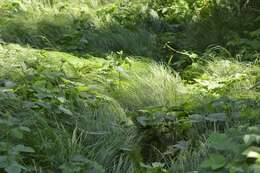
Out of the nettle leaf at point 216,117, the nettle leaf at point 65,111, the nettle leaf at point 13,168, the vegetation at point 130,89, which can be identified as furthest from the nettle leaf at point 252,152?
the nettle leaf at point 65,111

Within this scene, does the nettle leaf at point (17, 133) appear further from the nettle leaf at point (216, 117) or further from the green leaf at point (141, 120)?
the nettle leaf at point (216, 117)

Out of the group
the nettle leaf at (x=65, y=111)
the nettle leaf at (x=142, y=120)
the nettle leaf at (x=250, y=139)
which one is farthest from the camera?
the nettle leaf at (x=142, y=120)

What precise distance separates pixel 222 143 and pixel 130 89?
2228mm

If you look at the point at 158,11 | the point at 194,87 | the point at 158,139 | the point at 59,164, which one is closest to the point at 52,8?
the point at 158,11

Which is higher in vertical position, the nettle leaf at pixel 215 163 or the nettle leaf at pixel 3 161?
the nettle leaf at pixel 3 161

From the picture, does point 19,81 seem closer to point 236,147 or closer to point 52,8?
point 236,147

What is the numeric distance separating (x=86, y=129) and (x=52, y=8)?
4111 mm

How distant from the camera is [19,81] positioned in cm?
398

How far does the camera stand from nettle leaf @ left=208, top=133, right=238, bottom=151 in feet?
7.82

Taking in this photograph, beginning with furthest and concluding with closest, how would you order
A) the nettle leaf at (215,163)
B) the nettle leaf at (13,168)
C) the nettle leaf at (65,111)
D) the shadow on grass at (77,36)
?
the shadow on grass at (77,36) → the nettle leaf at (65,111) → the nettle leaf at (13,168) → the nettle leaf at (215,163)

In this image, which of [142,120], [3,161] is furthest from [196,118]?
[3,161]

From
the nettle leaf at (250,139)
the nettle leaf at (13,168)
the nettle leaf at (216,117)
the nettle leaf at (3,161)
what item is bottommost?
the nettle leaf at (13,168)

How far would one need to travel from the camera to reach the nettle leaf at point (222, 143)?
2383 mm

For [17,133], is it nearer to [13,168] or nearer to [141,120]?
[13,168]
